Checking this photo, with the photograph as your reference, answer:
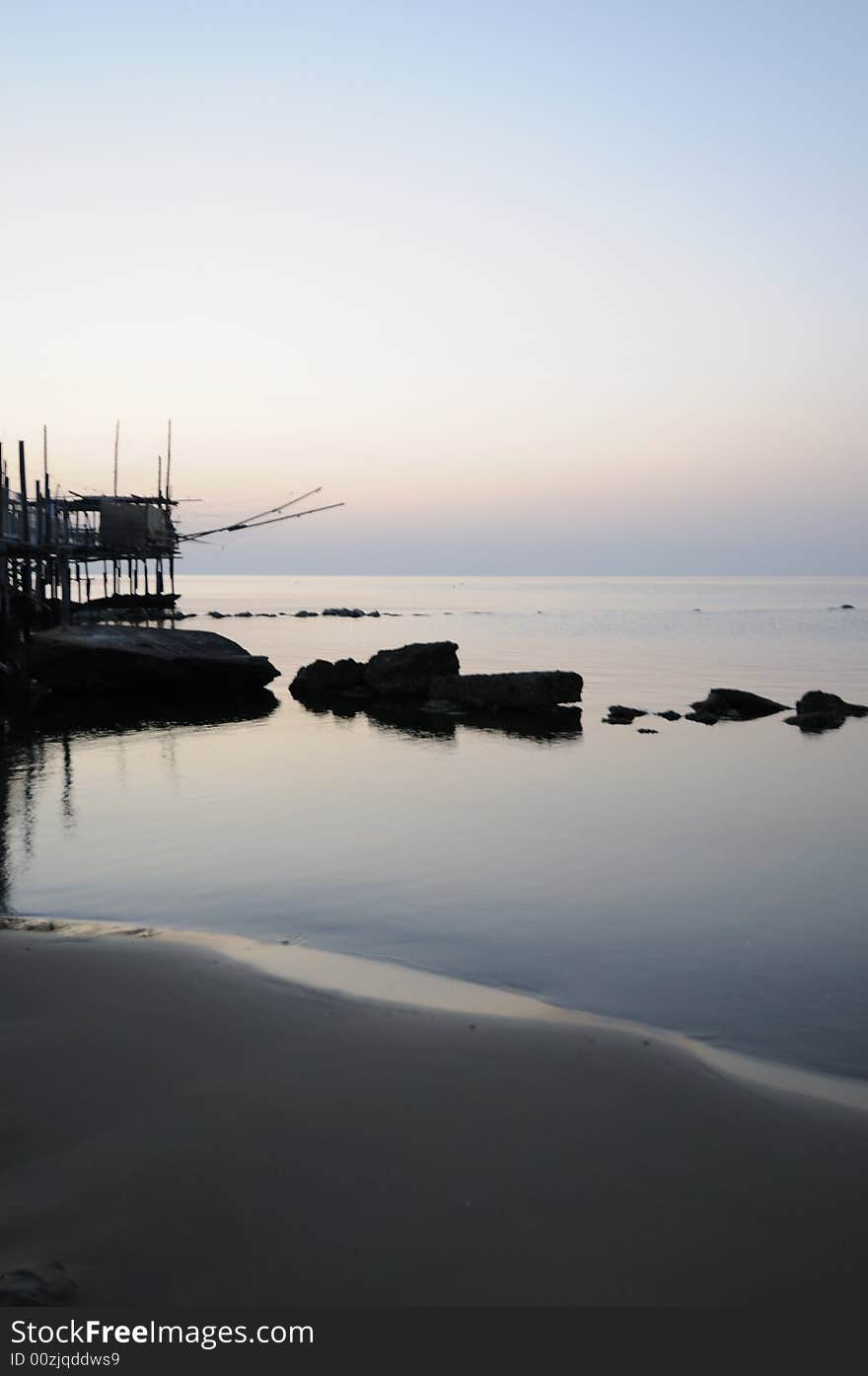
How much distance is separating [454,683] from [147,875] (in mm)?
19994

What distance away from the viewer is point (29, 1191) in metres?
4.70

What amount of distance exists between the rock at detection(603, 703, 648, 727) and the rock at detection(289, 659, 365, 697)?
996cm

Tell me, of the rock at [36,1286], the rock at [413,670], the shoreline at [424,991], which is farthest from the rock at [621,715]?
the rock at [36,1286]

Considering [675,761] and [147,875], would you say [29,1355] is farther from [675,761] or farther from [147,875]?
[675,761]

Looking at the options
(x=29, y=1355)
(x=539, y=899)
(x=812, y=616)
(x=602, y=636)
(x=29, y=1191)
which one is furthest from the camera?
(x=812, y=616)

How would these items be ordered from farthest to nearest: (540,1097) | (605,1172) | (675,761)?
(675,761) < (540,1097) < (605,1172)

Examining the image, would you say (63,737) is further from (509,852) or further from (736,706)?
(736,706)

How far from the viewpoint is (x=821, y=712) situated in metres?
27.6

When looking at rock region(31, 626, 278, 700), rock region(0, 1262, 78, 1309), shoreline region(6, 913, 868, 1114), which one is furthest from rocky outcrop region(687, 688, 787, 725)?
rock region(0, 1262, 78, 1309)

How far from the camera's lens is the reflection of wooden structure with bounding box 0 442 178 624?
35.4 metres

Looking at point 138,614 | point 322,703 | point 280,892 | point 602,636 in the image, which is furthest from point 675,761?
point 138,614

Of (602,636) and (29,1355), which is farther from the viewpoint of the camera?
(602,636)

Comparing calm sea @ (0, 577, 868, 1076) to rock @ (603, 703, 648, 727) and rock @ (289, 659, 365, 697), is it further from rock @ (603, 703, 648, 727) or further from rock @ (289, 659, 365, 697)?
rock @ (289, 659, 365, 697)

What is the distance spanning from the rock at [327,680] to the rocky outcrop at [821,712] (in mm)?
14410
